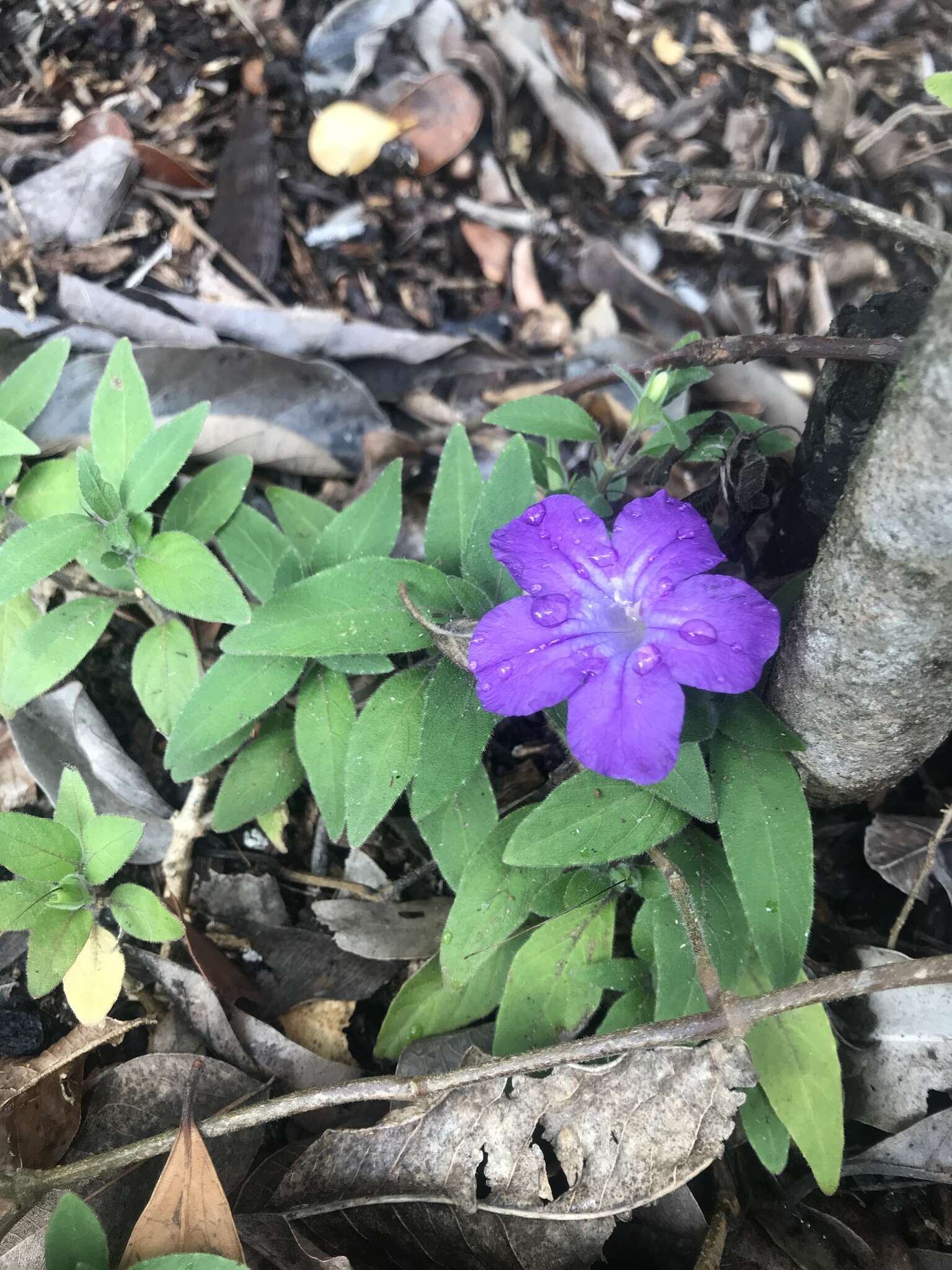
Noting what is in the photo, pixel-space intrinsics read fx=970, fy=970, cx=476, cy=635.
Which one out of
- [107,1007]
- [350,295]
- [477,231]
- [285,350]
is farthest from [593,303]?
[107,1007]

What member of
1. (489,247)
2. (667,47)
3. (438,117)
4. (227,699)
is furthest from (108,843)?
(667,47)

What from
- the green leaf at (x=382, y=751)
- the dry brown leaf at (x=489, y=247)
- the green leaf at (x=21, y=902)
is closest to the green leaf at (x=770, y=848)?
the green leaf at (x=382, y=751)

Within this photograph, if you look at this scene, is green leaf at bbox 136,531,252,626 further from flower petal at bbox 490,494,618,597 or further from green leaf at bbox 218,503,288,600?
flower petal at bbox 490,494,618,597


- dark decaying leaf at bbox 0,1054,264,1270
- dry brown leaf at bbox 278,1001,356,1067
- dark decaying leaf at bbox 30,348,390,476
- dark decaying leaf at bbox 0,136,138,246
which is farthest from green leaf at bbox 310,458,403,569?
dark decaying leaf at bbox 0,136,138,246

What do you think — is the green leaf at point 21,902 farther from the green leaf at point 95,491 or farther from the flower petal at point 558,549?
the flower petal at point 558,549

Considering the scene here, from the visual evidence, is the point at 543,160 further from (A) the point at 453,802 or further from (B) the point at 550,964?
(B) the point at 550,964

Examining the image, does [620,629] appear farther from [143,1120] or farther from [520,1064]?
[143,1120]
